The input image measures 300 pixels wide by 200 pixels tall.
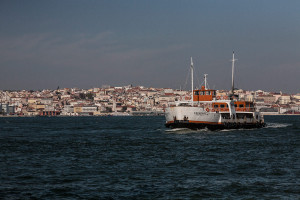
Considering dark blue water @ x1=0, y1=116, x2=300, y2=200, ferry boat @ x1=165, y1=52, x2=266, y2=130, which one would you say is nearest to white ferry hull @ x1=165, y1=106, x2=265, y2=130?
ferry boat @ x1=165, y1=52, x2=266, y2=130

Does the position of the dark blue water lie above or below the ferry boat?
below

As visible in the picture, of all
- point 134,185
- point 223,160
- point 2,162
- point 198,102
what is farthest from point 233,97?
point 134,185

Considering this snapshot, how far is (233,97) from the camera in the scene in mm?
60188

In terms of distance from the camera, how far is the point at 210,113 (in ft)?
167

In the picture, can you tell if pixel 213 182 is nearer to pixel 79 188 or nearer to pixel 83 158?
pixel 79 188

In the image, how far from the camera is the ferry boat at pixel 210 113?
164 feet

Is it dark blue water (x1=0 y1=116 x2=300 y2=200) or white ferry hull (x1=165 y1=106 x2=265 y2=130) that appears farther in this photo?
white ferry hull (x1=165 y1=106 x2=265 y2=130)

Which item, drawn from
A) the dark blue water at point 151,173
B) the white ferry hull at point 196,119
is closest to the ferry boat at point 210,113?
the white ferry hull at point 196,119

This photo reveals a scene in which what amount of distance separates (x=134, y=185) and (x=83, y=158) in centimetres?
953

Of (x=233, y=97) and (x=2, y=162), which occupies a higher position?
(x=233, y=97)

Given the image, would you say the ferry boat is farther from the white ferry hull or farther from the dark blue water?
the dark blue water

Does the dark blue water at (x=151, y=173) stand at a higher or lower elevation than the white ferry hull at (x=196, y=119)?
lower

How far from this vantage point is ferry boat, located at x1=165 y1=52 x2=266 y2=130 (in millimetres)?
50125

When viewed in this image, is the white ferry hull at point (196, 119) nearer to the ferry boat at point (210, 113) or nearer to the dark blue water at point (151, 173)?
the ferry boat at point (210, 113)
